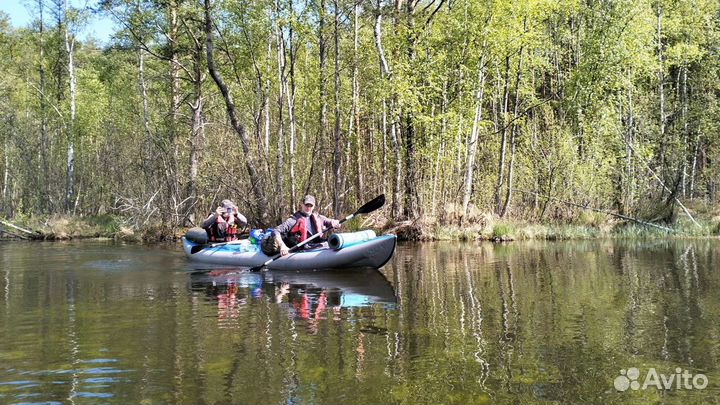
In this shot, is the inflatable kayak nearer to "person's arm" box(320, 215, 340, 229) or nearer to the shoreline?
"person's arm" box(320, 215, 340, 229)

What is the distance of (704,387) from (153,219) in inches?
663

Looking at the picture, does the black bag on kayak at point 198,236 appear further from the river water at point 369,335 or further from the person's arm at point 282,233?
the person's arm at point 282,233

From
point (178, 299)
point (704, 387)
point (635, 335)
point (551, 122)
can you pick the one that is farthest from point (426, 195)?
point (704, 387)

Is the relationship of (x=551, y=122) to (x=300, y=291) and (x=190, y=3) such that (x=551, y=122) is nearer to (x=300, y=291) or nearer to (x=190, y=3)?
(x=190, y=3)

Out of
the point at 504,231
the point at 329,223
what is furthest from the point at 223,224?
the point at 504,231

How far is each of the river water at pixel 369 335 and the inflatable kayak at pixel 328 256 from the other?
222 millimetres

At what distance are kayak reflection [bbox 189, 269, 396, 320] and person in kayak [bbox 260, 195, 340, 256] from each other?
0.48 m

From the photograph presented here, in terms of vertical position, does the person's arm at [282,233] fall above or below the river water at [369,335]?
above

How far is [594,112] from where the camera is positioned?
2092 centimetres

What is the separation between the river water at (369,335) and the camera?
4770mm

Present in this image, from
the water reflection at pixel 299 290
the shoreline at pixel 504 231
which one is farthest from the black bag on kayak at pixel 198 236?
the shoreline at pixel 504 231

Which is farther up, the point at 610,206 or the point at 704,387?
the point at 610,206

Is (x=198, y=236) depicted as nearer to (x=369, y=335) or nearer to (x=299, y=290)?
(x=299, y=290)

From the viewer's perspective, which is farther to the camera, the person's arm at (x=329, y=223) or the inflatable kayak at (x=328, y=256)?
the person's arm at (x=329, y=223)
